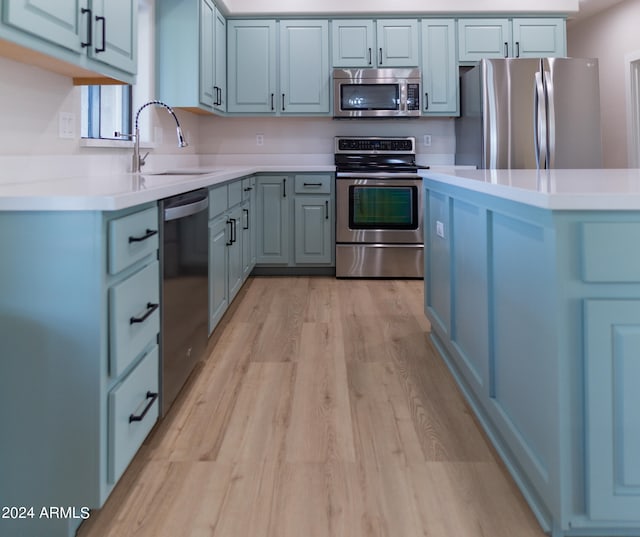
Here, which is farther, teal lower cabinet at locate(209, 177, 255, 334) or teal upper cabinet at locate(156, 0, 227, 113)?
teal upper cabinet at locate(156, 0, 227, 113)

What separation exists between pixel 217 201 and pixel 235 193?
618 millimetres

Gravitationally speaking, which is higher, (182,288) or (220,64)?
(220,64)

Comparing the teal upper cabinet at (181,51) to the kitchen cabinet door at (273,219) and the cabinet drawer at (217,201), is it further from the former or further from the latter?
the cabinet drawer at (217,201)

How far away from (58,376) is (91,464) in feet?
0.72

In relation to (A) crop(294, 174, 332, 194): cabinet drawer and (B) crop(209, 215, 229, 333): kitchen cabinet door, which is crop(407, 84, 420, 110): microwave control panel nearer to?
(A) crop(294, 174, 332, 194): cabinet drawer

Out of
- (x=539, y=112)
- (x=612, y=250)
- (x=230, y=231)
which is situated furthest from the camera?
(x=539, y=112)

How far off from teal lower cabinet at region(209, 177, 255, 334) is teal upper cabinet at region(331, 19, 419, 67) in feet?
4.95

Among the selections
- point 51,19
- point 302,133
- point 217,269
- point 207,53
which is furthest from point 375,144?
point 51,19

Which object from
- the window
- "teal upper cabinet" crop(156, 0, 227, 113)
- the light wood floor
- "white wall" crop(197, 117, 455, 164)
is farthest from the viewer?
"white wall" crop(197, 117, 455, 164)

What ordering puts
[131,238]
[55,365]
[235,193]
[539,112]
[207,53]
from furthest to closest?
[539,112] → [207,53] → [235,193] → [131,238] → [55,365]

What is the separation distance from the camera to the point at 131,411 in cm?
145

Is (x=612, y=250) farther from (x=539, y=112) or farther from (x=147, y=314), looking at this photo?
(x=539, y=112)

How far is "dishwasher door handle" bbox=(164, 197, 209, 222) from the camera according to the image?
1814 mm

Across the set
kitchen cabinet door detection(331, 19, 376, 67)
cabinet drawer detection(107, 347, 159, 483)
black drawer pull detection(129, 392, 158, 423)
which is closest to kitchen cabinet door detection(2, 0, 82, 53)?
cabinet drawer detection(107, 347, 159, 483)
